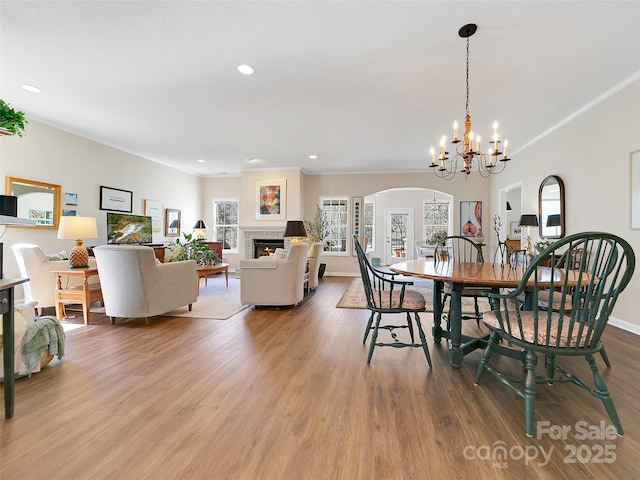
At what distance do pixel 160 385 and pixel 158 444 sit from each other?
0.68 m

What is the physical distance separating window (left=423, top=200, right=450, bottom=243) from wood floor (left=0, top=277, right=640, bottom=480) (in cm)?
827

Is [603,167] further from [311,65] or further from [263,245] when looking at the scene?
[263,245]

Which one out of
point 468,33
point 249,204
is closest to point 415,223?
point 249,204

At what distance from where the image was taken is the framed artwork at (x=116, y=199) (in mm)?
5715

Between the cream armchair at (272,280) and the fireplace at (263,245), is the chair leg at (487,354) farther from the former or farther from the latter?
the fireplace at (263,245)

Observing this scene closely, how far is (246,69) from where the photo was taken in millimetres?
3090

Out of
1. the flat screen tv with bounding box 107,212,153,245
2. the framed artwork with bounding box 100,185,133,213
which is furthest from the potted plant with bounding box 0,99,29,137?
the flat screen tv with bounding box 107,212,153,245

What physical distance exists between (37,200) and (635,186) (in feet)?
25.4

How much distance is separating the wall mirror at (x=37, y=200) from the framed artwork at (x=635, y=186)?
7.47m

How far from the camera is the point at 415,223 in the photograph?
435 inches

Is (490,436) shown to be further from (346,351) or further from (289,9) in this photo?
(289,9)

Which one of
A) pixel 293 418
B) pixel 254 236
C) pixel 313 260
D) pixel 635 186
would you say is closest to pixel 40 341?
pixel 293 418

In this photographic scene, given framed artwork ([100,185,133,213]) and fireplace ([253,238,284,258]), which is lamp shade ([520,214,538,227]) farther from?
framed artwork ([100,185,133,213])

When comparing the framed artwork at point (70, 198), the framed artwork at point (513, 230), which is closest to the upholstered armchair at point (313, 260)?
the framed artwork at point (70, 198)
